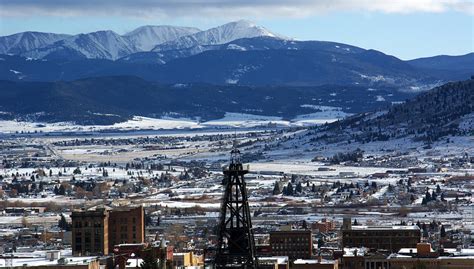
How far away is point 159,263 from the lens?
4466 centimetres

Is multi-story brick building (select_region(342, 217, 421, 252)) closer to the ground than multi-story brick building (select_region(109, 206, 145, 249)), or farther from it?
closer to the ground

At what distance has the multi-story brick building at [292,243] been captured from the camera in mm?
109294

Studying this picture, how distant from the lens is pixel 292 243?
112 meters

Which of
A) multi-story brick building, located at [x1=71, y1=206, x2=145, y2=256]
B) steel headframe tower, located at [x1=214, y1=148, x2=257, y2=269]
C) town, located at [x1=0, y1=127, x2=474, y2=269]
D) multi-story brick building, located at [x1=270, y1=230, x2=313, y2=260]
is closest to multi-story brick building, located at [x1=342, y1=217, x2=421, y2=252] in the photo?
town, located at [x1=0, y1=127, x2=474, y2=269]

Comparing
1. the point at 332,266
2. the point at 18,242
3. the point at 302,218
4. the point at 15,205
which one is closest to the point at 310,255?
the point at 332,266

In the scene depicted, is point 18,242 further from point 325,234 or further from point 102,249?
point 102,249

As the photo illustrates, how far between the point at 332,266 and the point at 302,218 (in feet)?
237

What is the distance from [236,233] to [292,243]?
70344mm

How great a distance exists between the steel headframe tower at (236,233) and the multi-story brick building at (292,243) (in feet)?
217

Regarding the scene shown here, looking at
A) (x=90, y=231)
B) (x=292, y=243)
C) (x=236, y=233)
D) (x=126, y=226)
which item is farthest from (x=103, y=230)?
(x=236, y=233)

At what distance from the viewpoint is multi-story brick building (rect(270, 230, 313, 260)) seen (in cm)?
10929

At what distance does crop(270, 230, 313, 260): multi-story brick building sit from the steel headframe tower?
6622cm

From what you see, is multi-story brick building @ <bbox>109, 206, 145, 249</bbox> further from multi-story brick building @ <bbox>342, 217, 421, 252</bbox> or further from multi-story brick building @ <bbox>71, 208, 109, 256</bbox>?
A: multi-story brick building @ <bbox>342, 217, 421, 252</bbox>

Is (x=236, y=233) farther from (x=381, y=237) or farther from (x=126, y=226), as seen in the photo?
(x=381, y=237)
